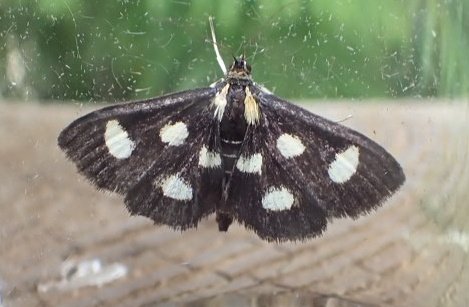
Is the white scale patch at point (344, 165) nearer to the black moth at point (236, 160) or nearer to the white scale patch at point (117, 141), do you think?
the black moth at point (236, 160)

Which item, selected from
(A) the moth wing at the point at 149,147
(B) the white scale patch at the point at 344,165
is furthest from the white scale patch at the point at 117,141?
(B) the white scale patch at the point at 344,165

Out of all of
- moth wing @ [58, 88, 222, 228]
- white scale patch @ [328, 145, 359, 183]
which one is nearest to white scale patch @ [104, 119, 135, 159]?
moth wing @ [58, 88, 222, 228]

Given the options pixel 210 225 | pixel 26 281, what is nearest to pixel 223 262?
pixel 210 225

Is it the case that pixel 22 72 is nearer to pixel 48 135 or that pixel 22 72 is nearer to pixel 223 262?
pixel 48 135

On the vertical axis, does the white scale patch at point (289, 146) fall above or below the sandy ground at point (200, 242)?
above

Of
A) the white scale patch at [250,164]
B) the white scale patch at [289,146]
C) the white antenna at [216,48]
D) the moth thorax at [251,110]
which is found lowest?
the white scale patch at [250,164]

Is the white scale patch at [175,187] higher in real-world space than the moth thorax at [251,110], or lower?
lower

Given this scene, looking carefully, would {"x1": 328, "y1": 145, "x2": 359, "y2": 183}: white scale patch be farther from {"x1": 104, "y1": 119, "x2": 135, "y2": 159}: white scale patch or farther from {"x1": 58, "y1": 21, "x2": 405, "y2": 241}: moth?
{"x1": 104, "y1": 119, "x2": 135, "y2": 159}: white scale patch
